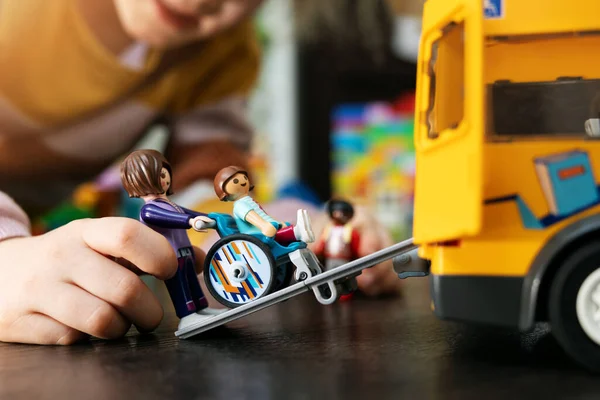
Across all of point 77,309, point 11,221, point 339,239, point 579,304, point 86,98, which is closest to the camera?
point 579,304

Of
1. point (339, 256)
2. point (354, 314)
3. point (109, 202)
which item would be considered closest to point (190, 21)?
point (109, 202)

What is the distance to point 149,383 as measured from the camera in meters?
0.83

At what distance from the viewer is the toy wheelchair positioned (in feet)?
3.64

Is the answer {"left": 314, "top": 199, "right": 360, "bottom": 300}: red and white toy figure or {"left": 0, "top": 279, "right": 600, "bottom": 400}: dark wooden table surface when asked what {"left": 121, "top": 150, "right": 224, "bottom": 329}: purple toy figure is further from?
{"left": 314, "top": 199, "right": 360, "bottom": 300}: red and white toy figure

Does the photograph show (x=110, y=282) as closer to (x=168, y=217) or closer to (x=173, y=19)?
(x=168, y=217)

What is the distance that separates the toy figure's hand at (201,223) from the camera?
1.11 metres

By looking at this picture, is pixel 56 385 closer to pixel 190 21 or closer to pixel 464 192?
pixel 464 192

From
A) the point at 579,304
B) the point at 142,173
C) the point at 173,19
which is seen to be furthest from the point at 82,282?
the point at 173,19

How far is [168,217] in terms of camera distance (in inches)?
44.7

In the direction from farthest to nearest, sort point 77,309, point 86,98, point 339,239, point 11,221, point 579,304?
point 86,98, point 339,239, point 11,221, point 77,309, point 579,304

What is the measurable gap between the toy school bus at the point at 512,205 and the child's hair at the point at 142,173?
1.74 ft

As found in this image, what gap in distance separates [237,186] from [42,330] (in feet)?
1.57

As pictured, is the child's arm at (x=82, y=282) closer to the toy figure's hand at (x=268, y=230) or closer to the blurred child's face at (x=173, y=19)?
the toy figure's hand at (x=268, y=230)

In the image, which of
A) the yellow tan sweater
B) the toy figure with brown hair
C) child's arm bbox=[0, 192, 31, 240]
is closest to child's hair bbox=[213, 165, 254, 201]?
the toy figure with brown hair
